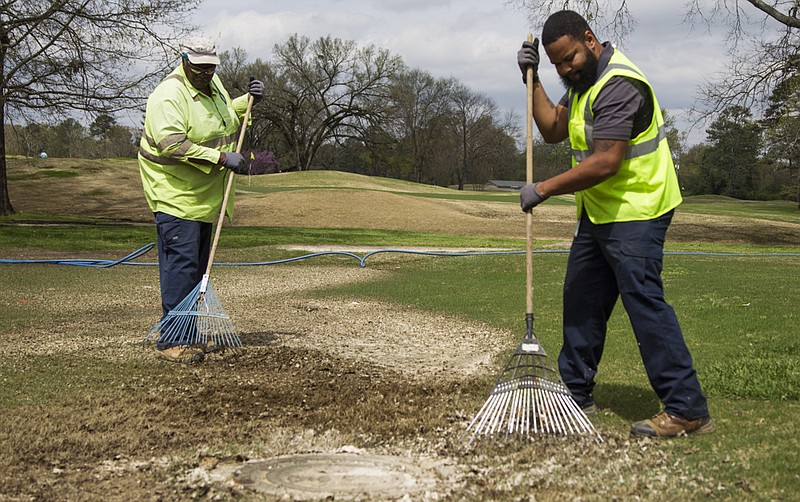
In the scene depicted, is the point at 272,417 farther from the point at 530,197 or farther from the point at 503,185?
the point at 503,185

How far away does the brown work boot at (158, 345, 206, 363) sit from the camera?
6309 millimetres

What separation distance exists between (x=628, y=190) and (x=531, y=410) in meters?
1.33

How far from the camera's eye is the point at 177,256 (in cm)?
663

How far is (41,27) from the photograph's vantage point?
1923cm

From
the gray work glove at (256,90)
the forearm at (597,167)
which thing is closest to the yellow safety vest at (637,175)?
the forearm at (597,167)

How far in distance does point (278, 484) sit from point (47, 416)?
1886 millimetres

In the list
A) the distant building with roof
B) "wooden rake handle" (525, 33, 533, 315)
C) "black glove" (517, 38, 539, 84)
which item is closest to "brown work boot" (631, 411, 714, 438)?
"wooden rake handle" (525, 33, 533, 315)

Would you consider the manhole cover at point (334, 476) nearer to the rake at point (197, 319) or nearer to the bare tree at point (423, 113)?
the rake at point (197, 319)

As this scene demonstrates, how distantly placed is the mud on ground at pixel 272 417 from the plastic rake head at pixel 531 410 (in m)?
0.11

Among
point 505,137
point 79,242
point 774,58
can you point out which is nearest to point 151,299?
point 79,242

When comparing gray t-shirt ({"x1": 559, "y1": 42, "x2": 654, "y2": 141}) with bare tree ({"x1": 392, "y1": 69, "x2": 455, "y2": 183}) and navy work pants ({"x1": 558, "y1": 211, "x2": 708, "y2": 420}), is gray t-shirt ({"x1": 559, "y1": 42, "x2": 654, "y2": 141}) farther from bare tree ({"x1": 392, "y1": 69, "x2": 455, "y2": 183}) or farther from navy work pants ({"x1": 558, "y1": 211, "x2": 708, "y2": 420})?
bare tree ({"x1": 392, "y1": 69, "x2": 455, "y2": 183})

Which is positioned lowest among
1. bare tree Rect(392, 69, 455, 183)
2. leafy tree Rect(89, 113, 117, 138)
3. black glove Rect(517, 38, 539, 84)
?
black glove Rect(517, 38, 539, 84)

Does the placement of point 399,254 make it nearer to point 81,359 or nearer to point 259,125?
point 81,359

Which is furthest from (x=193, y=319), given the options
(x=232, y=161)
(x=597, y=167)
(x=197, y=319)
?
(x=597, y=167)
